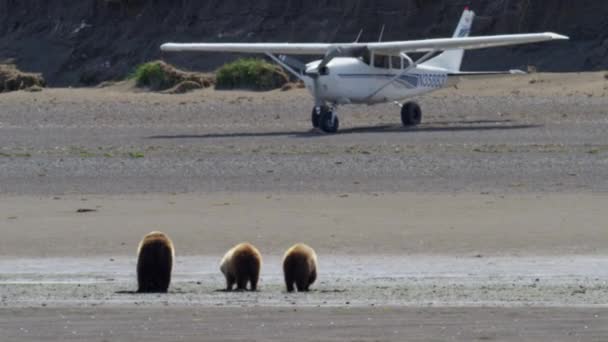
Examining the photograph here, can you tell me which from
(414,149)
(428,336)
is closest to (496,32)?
(414,149)

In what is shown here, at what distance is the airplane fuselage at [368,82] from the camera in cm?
3000

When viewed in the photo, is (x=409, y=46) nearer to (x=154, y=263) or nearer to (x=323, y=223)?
(x=323, y=223)

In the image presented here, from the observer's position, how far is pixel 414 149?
23.2m

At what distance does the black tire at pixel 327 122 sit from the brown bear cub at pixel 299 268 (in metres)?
16.7

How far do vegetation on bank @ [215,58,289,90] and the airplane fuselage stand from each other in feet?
A: 16.0

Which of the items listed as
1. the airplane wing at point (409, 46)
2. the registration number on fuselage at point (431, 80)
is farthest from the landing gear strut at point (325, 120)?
the registration number on fuselage at point (431, 80)

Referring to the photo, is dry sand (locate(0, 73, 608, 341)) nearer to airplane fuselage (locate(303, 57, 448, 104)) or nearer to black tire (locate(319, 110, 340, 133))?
black tire (locate(319, 110, 340, 133))

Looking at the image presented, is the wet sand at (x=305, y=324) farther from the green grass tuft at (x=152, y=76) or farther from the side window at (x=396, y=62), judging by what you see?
the green grass tuft at (x=152, y=76)

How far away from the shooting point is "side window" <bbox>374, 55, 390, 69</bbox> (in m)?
31.5

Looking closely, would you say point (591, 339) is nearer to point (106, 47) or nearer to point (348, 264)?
point (348, 264)

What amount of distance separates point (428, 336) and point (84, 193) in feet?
32.5

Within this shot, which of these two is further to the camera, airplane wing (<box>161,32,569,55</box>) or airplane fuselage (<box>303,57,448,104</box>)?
airplane wing (<box>161,32,569,55</box>)

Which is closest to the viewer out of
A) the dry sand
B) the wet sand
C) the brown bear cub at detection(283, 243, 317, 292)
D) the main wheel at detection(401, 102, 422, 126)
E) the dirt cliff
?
the wet sand

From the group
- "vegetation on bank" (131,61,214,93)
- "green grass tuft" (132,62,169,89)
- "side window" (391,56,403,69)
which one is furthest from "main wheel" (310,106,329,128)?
"green grass tuft" (132,62,169,89)
